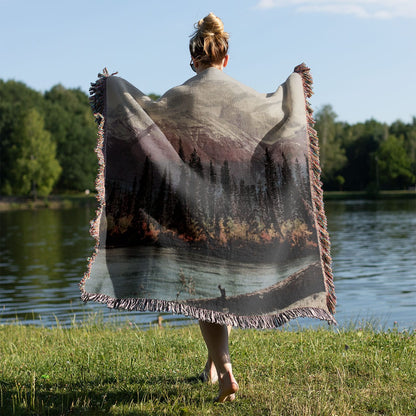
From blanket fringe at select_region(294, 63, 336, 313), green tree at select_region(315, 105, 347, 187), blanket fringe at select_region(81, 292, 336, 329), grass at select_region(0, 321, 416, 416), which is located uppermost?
green tree at select_region(315, 105, 347, 187)

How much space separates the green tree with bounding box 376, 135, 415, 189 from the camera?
8400 cm

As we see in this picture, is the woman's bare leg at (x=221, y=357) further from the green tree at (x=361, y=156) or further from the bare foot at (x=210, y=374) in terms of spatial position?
the green tree at (x=361, y=156)

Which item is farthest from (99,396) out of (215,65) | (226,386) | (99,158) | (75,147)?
(75,147)

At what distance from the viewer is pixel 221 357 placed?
12.2 feet

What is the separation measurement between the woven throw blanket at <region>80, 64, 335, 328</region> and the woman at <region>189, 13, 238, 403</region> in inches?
4.2

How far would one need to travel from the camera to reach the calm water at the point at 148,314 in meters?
11.4

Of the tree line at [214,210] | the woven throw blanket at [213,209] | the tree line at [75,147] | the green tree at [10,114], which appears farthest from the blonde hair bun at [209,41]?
the green tree at [10,114]

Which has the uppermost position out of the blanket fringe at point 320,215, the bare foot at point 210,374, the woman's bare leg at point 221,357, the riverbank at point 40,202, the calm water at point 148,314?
the blanket fringe at point 320,215

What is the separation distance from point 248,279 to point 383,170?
3330 inches

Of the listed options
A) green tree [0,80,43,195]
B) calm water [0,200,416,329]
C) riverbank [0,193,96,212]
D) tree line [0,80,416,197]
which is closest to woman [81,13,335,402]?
calm water [0,200,416,329]

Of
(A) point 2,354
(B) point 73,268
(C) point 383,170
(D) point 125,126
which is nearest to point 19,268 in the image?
(B) point 73,268

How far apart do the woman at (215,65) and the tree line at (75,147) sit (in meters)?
37.9

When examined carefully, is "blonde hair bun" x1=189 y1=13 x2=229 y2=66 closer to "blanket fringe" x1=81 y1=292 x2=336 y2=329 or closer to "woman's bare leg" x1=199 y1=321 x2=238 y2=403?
"blanket fringe" x1=81 y1=292 x2=336 y2=329

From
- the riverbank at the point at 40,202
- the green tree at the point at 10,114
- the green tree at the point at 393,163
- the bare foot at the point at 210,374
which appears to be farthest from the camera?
the green tree at the point at 393,163
